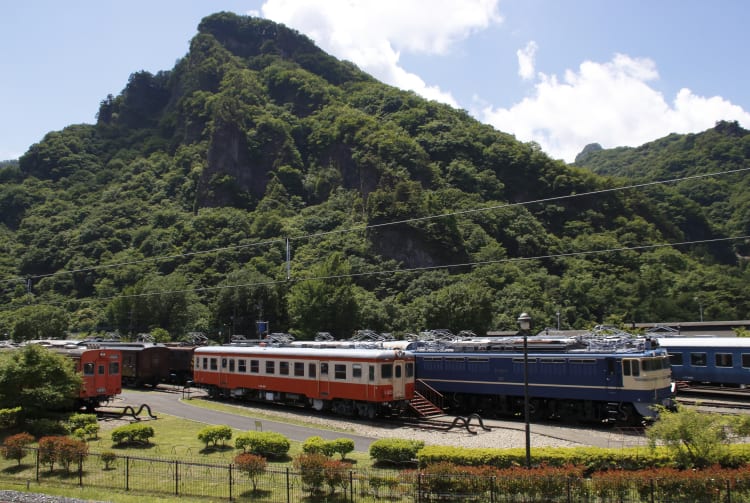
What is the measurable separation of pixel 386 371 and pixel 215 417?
818 centimetres

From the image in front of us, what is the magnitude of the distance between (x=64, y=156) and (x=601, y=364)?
15327cm

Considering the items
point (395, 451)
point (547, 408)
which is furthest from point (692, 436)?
point (547, 408)

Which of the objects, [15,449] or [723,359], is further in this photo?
[723,359]

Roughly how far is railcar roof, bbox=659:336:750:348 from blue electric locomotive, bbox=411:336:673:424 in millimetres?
7827

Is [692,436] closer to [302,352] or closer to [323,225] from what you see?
[302,352]

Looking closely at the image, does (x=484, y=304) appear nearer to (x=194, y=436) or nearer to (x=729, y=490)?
(x=194, y=436)

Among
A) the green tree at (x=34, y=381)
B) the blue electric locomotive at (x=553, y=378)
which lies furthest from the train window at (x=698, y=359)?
the green tree at (x=34, y=381)

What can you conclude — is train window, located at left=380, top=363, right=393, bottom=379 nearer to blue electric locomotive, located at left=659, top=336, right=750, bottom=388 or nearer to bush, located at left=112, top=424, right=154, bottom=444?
bush, located at left=112, top=424, right=154, bottom=444

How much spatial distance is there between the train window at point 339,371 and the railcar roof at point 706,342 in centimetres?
1765

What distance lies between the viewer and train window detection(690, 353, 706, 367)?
108ft

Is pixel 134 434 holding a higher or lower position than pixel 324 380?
lower

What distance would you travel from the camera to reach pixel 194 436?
78.2ft

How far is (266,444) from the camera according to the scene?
64.2ft

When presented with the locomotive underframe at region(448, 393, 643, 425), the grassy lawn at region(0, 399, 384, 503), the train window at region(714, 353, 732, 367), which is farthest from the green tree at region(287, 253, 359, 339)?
the grassy lawn at region(0, 399, 384, 503)
